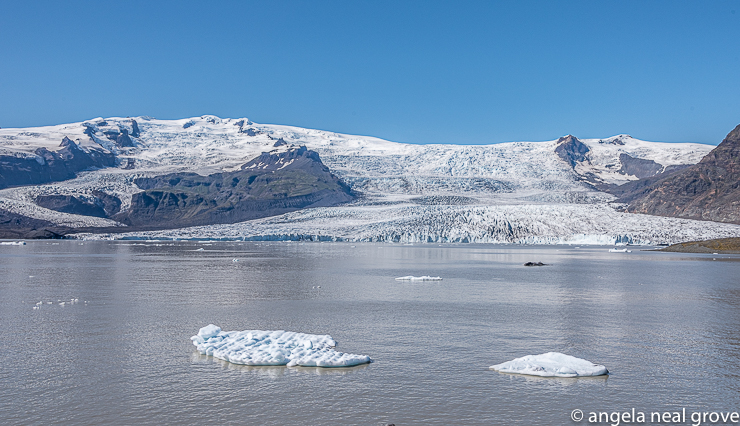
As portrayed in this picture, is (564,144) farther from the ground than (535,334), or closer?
farther from the ground

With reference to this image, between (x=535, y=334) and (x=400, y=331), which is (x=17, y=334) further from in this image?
(x=535, y=334)

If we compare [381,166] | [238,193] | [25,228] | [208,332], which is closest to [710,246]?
[208,332]

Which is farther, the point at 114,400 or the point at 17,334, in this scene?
the point at 17,334

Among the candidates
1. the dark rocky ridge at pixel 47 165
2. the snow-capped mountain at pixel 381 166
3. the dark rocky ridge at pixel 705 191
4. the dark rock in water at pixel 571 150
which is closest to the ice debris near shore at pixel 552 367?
the snow-capped mountain at pixel 381 166

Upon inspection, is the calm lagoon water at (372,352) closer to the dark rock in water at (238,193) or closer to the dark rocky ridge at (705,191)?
the dark rocky ridge at (705,191)

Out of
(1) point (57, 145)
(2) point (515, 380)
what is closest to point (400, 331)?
(2) point (515, 380)

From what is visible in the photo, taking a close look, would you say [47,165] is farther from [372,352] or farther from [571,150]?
[372,352]
